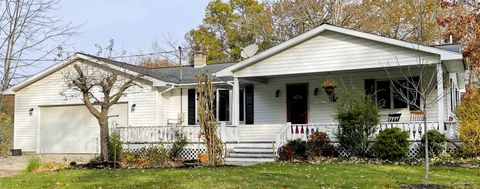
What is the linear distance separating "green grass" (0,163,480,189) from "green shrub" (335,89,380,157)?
90.6 inches

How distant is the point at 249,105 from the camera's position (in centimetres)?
2147

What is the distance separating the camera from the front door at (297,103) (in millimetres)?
20312

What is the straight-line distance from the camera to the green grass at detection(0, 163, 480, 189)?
9.77 m

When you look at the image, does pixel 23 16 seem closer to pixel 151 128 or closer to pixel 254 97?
pixel 151 128

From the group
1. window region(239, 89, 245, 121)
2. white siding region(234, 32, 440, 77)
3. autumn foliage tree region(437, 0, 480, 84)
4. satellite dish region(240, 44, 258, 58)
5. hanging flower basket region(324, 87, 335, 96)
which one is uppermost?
autumn foliage tree region(437, 0, 480, 84)

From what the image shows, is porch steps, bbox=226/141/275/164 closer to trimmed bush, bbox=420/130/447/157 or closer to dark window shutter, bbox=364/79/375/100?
dark window shutter, bbox=364/79/375/100

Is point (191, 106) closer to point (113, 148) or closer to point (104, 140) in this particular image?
point (113, 148)

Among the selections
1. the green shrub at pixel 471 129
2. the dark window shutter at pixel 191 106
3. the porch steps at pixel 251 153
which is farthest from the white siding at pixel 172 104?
the green shrub at pixel 471 129

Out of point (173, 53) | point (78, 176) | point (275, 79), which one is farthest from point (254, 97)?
point (173, 53)

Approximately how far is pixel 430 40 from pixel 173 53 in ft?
72.9

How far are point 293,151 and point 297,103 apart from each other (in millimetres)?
4741

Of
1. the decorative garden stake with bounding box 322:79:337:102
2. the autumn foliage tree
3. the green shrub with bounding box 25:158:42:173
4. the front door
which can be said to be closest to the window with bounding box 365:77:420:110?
the decorative garden stake with bounding box 322:79:337:102

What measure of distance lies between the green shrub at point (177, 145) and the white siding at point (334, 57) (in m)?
3.27

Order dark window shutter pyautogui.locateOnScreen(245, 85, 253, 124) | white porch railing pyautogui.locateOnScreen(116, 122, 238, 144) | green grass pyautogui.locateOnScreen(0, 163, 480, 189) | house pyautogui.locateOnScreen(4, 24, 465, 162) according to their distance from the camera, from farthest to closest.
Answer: dark window shutter pyautogui.locateOnScreen(245, 85, 253, 124) → white porch railing pyautogui.locateOnScreen(116, 122, 238, 144) → house pyautogui.locateOnScreen(4, 24, 465, 162) → green grass pyautogui.locateOnScreen(0, 163, 480, 189)
